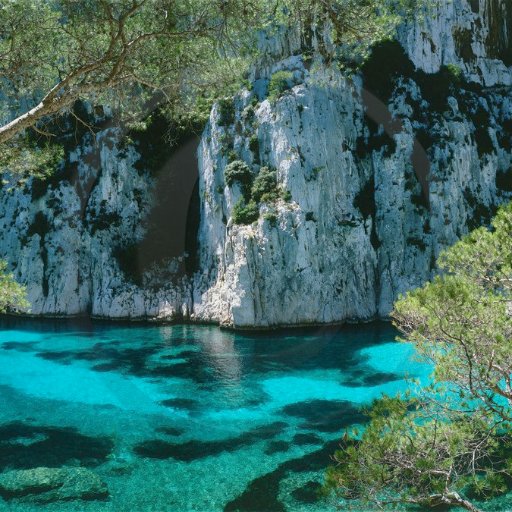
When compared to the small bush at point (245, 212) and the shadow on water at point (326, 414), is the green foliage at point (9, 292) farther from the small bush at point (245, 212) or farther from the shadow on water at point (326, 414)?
the small bush at point (245, 212)

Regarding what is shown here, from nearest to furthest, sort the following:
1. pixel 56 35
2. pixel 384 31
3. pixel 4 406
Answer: pixel 384 31 < pixel 56 35 < pixel 4 406

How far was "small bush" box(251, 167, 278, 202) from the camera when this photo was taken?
2878 cm

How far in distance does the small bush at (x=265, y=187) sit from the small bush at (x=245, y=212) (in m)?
0.62

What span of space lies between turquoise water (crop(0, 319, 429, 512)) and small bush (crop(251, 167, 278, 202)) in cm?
860

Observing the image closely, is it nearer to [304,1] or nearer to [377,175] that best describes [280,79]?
[377,175]

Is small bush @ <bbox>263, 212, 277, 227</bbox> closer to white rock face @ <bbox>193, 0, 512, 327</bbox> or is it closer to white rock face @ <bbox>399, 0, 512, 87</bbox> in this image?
white rock face @ <bbox>193, 0, 512, 327</bbox>

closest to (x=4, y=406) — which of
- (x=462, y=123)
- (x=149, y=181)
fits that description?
(x=149, y=181)

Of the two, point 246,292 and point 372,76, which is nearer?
point 246,292

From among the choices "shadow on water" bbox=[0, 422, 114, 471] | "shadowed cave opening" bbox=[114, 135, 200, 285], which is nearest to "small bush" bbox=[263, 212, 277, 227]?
"shadowed cave opening" bbox=[114, 135, 200, 285]

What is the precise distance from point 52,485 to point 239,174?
21.8 m

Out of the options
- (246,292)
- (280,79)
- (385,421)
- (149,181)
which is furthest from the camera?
(149,181)

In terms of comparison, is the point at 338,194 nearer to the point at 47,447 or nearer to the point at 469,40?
the point at 469,40

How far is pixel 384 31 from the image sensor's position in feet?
24.6

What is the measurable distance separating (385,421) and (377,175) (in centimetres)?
2726
